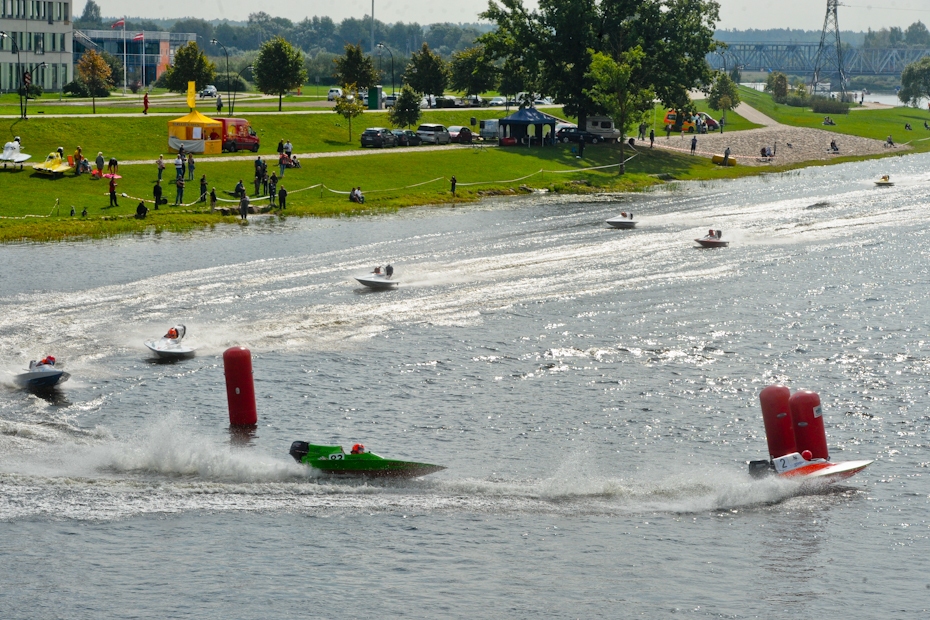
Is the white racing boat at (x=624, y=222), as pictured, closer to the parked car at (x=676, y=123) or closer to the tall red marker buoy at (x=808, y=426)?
the tall red marker buoy at (x=808, y=426)

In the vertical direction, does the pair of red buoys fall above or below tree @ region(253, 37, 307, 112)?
below

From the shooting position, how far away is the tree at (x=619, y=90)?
108 m

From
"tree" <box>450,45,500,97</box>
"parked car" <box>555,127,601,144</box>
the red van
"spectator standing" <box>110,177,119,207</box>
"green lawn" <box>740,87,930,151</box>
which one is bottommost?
"spectator standing" <box>110,177,119,207</box>

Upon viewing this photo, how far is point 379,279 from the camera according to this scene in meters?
55.8

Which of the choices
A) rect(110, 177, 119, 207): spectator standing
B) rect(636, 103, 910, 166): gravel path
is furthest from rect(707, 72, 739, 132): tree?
rect(110, 177, 119, 207): spectator standing

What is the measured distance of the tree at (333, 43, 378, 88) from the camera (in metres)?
129

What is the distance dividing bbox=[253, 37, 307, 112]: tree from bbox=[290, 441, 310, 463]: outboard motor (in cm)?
9036

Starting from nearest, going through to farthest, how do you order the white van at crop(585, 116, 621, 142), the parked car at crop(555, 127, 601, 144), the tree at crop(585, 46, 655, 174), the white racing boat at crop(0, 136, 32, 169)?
1. the white racing boat at crop(0, 136, 32, 169)
2. the tree at crop(585, 46, 655, 174)
3. the parked car at crop(555, 127, 601, 144)
4. the white van at crop(585, 116, 621, 142)

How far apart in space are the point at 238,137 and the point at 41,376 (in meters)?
56.6

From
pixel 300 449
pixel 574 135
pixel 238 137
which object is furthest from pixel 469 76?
pixel 300 449

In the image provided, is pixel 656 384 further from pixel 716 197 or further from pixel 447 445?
pixel 716 197

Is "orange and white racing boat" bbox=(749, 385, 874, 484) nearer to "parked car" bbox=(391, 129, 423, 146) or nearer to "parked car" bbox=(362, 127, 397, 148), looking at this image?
"parked car" bbox=(362, 127, 397, 148)

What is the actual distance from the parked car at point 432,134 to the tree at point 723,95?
58.9 m

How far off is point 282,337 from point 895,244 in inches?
1716
